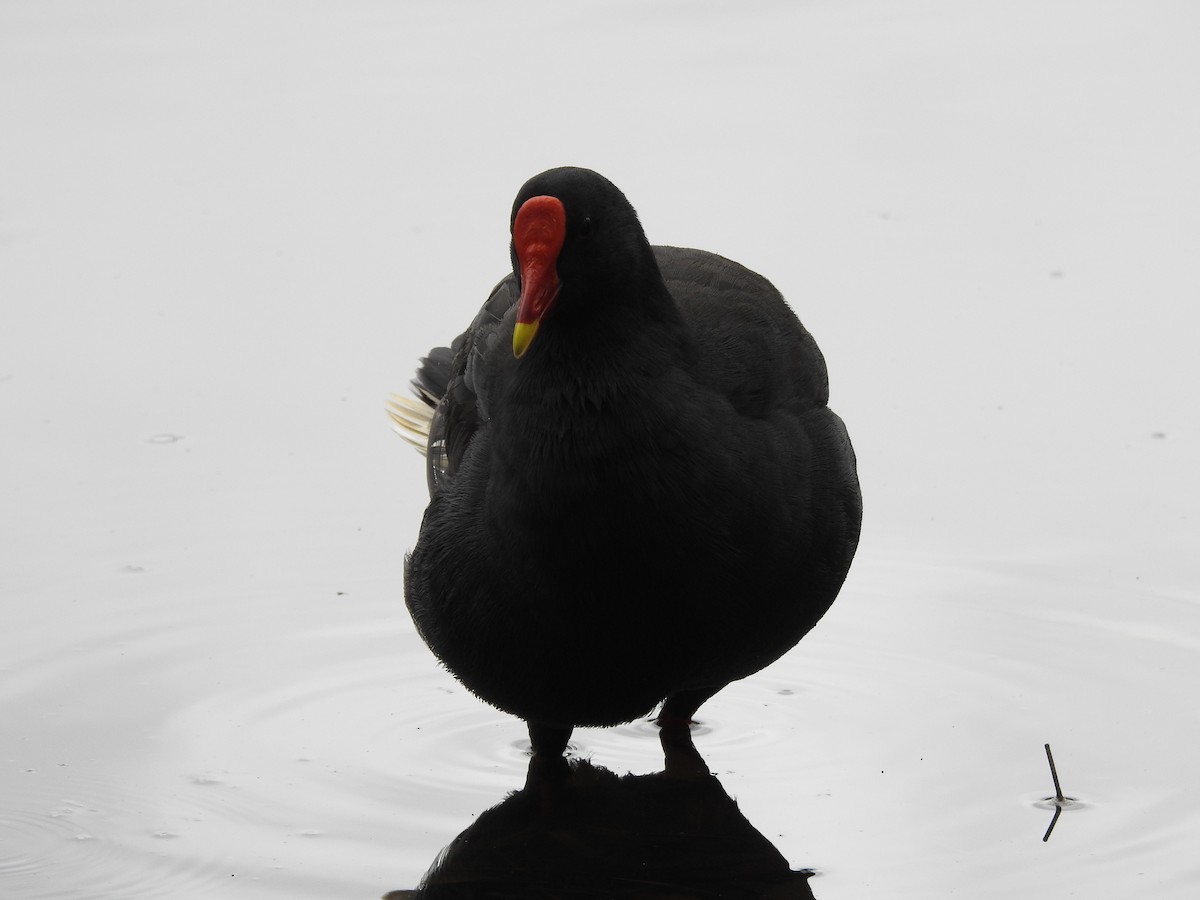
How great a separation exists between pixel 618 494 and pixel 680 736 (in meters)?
1.13

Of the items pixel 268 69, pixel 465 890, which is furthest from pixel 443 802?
pixel 268 69

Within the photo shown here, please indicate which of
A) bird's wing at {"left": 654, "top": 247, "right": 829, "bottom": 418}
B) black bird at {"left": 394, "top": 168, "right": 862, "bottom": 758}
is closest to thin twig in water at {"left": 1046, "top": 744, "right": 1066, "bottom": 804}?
black bird at {"left": 394, "top": 168, "right": 862, "bottom": 758}

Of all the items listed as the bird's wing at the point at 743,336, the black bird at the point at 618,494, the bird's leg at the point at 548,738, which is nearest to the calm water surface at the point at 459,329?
the bird's leg at the point at 548,738

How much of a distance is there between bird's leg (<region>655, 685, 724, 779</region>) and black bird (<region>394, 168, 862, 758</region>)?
37 cm

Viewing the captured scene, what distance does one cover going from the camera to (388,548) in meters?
6.05

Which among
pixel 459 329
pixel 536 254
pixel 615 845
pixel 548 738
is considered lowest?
pixel 615 845

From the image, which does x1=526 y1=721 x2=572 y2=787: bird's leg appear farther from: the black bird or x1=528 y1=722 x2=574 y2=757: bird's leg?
the black bird

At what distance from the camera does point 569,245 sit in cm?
409

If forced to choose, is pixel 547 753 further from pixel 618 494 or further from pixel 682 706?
pixel 618 494

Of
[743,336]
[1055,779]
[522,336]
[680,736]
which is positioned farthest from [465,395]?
[1055,779]

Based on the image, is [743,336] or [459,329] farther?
[459,329]

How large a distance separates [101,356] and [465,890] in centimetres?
338

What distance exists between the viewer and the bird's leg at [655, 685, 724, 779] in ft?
16.2

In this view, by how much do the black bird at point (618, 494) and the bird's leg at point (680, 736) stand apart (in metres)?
0.37
